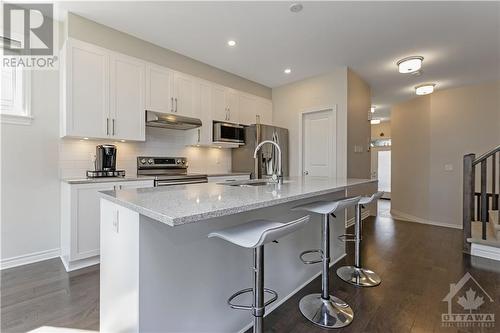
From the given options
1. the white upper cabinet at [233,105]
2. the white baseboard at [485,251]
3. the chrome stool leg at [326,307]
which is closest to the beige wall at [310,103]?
the white upper cabinet at [233,105]

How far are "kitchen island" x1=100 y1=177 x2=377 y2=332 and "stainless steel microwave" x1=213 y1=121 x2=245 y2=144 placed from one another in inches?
99.9

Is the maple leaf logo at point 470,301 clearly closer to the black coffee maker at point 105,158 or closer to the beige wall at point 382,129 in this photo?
the black coffee maker at point 105,158

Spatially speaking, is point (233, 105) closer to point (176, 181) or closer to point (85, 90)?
point (176, 181)

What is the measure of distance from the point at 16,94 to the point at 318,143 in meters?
4.42

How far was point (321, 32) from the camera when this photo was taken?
3.00 meters

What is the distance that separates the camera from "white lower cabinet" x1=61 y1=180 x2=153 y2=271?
2.51m

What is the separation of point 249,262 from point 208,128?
279cm

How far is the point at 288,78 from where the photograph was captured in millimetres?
4695

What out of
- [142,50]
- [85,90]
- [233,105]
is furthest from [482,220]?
[85,90]

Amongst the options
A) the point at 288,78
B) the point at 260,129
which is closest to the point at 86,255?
the point at 260,129

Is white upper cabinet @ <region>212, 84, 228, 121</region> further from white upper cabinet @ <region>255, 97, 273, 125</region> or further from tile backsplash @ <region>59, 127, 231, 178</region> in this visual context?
white upper cabinet @ <region>255, 97, 273, 125</region>

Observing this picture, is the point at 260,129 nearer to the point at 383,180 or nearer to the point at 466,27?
the point at 466,27

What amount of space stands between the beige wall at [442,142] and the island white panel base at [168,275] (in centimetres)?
516

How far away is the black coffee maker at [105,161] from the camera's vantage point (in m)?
2.90
